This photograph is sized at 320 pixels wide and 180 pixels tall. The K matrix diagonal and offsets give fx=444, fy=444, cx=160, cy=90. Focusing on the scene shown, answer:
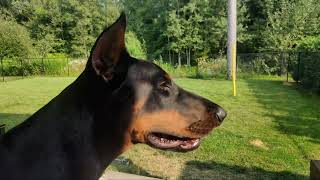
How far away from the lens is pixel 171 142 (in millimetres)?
2252

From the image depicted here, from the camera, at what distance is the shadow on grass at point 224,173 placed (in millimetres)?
5699

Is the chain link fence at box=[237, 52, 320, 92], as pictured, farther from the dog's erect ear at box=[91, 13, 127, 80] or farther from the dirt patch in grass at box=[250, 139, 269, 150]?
the dog's erect ear at box=[91, 13, 127, 80]

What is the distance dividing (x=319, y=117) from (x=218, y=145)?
372cm

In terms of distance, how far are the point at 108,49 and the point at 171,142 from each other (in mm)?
602

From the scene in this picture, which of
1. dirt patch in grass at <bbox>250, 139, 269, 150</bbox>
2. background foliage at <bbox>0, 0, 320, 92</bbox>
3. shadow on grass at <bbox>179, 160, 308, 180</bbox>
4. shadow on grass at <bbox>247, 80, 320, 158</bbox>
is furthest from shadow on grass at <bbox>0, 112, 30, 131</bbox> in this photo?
background foliage at <bbox>0, 0, 320, 92</bbox>

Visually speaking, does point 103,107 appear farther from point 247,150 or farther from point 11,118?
point 11,118

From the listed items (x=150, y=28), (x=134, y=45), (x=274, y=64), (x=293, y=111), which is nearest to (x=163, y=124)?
(x=293, y=111)

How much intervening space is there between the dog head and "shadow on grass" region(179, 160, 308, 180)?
3.52m

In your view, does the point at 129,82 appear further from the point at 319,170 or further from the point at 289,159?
the point at 289,159

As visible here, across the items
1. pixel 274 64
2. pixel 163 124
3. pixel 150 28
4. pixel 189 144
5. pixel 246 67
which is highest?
pixel 150 28

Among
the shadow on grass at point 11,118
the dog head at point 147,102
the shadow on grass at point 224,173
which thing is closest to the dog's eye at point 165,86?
the dog head at point 147,102

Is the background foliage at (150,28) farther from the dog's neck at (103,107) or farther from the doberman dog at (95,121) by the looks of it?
the dog's neck at (103,107)

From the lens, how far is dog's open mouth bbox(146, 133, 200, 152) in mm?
2164

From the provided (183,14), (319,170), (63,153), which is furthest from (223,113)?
(183,14)
